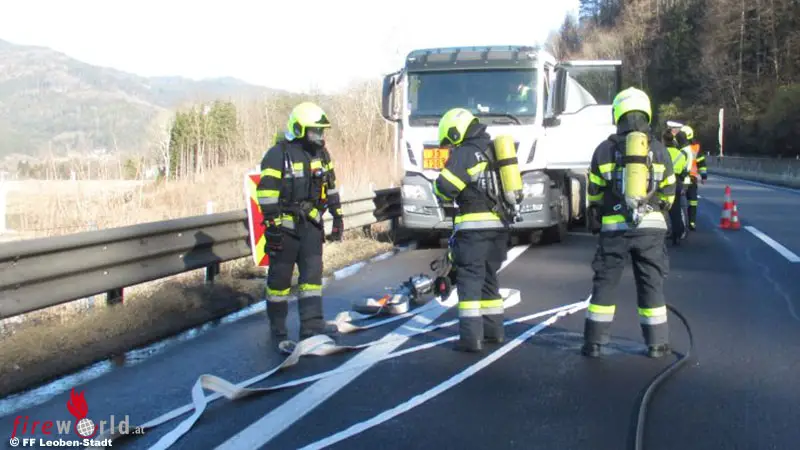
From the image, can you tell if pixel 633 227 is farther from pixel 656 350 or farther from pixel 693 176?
pixel 693 176

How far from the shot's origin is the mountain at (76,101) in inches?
676

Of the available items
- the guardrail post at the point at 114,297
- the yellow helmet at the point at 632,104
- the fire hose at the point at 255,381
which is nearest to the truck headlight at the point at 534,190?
the fire hose at the point at 255,381

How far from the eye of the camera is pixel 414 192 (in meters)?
12.7

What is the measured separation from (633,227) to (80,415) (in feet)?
13.0

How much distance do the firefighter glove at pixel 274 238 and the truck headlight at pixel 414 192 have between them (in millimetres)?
6063

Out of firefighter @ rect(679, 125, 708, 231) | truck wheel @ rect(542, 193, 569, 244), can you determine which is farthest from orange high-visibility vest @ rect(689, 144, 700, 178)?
truck wheel @ rect(542, 193, 569, 244)

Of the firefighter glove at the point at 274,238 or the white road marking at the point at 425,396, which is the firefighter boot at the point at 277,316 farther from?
the white road marking at the point at 425,396

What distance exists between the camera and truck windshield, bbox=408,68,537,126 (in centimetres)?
1252

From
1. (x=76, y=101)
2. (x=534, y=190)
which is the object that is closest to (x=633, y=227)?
(x=534, y=190)

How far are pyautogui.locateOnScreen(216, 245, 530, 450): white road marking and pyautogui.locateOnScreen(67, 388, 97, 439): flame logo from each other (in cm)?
83

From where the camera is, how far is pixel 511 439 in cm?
443

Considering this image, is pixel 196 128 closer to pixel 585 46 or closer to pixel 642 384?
pixel 642 384

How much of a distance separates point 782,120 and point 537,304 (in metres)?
44.5

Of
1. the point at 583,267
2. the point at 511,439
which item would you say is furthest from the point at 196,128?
the point at 511,439
